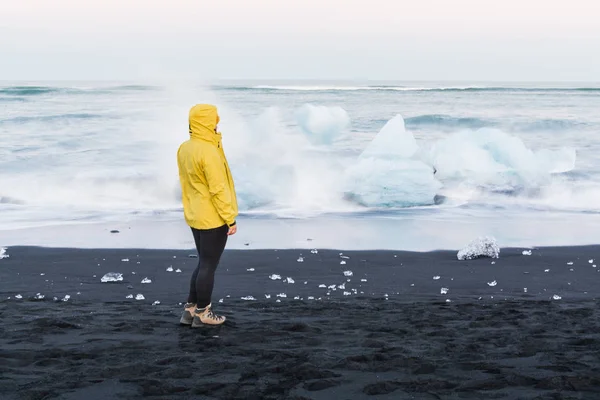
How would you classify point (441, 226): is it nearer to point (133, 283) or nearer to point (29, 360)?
point (133, 283)

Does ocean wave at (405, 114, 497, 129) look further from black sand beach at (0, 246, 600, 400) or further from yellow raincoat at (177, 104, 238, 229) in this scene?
yellow raincoat at (177, 104, 238, 229)

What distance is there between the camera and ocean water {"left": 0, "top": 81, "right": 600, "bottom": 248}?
1513 centimetres

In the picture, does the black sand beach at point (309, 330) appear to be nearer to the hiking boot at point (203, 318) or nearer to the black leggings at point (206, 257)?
the hiking boot at point (203, 318)

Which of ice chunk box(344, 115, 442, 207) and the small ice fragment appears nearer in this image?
the small ice fragment

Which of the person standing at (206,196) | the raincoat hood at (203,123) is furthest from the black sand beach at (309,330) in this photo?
the raincoat hood at (203,123)

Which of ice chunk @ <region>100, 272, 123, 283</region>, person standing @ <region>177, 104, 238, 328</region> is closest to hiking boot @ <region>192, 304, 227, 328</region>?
person standing @ <region>177, 104, 238, 328</region>

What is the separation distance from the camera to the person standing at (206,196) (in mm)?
5598

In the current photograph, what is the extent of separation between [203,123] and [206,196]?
0.56 metres

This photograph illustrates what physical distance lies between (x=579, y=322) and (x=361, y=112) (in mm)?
34551

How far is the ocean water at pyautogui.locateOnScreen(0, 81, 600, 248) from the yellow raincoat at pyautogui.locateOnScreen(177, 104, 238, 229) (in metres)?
7.75

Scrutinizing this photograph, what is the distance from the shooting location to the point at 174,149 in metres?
25.2

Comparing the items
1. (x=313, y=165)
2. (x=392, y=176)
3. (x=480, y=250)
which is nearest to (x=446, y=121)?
(x=313, y=165)

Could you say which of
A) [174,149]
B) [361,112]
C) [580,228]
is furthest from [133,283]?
[361,112]

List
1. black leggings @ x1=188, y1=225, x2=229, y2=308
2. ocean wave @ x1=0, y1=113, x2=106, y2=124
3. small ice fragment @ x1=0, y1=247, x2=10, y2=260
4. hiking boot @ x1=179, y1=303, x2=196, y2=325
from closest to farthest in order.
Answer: black leggings @ x1=188, y1=225, x2=229, y2=308, hiking boot @ x1=179, y1=303, x2=196, y2=325, small ice fragment @ x1=0, y1=247, x2=10, y2=260, ocean wave @ x1=0, y1=113, x2=106, y2=124
